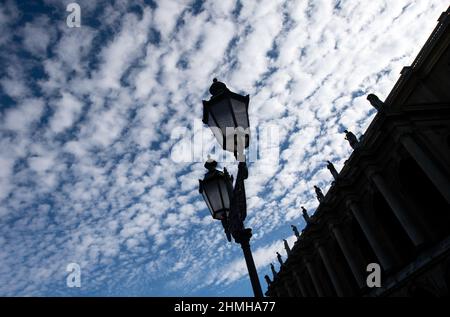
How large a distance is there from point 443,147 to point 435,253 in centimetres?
611

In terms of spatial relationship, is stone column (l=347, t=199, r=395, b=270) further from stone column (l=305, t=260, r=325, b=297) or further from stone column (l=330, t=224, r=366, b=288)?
stone column (l=305, t=260, r=325, b=297)

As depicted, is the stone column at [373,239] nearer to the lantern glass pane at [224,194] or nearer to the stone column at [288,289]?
the stone column at [288,289]

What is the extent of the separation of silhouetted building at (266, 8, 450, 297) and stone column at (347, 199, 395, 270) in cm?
6

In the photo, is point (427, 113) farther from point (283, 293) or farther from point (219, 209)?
point (283, 293)

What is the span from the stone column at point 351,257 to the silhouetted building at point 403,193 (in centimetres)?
7

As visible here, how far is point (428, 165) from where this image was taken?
16844mm

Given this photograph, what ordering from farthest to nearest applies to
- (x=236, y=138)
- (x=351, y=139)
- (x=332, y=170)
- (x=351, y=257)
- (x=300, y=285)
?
(x=300, y=285), (x=332, y=170), (x=351, y=257), (x=351, y=139), (x=236, y=138)

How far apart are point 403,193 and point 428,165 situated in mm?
2822

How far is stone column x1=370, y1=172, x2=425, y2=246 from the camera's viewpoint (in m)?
17.2

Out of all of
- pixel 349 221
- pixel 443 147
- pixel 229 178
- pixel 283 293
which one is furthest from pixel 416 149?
pixel 283 293

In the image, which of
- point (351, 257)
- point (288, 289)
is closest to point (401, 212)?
point (351, 257)

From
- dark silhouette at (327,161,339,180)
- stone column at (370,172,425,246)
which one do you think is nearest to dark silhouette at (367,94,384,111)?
stone column at (370,172,425,246)

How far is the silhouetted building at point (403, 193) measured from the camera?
16.9 meters

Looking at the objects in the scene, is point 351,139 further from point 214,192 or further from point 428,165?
point 214,192
